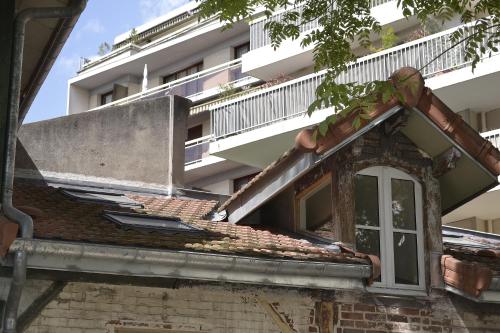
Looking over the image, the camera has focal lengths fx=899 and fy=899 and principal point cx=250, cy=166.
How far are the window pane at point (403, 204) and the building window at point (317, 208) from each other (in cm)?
79

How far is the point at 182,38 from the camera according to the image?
34.0m

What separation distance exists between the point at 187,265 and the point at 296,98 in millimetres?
16358

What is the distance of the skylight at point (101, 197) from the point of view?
37.0ft

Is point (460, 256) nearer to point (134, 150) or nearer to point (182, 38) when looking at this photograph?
point (134, 150)

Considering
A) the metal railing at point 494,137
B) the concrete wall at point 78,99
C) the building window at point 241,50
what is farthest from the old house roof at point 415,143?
the concrete wall at point 78,99

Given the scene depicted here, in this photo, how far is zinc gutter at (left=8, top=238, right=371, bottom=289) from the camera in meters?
7.91

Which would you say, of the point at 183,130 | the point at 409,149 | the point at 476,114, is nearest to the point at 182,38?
the point at 476,114

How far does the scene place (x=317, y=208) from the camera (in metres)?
11.4

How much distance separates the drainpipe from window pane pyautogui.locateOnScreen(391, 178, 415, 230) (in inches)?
175

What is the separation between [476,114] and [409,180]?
41.1ft

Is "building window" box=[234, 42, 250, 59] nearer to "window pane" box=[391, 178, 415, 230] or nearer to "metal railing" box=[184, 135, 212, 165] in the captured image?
"metal railing" box=[184, 135, 212, 165]

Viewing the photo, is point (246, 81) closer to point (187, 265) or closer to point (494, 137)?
point (494, 137)

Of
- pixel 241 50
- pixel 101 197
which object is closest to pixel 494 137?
pixel 101 197

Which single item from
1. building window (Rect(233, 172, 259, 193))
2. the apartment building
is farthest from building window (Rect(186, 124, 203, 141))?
building window (Rect(233, 172, 259, 193))
